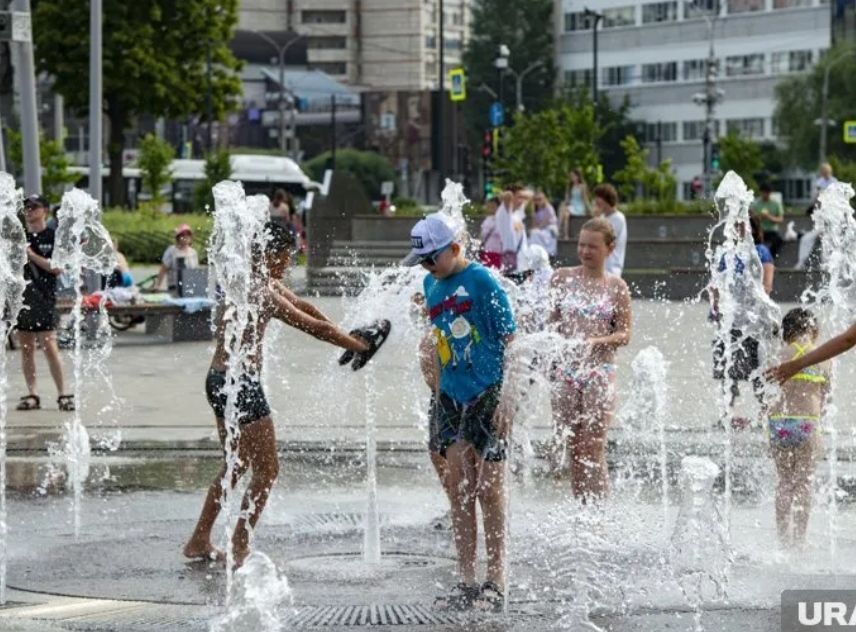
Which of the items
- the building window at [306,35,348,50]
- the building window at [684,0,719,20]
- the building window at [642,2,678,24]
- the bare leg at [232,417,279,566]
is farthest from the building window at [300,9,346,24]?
the bare leg at [232,417,279,566]

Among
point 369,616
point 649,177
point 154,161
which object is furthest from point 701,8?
point 369,616

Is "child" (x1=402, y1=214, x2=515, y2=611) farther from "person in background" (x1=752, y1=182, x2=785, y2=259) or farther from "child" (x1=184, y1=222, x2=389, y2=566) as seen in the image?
"person in background" (x1=752, y1=182, x2=785, y2=259)

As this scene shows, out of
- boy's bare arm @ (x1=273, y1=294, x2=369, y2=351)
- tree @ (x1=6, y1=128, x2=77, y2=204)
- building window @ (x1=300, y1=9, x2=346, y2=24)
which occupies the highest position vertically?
building window @ (x1=300, y1=9, x2=346, y2=24)

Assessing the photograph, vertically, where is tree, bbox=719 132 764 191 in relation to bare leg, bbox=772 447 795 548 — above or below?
above

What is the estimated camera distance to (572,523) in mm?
9398

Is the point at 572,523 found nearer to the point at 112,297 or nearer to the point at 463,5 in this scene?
the point at 112,297

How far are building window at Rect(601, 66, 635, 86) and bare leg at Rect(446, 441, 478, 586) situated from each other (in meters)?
102

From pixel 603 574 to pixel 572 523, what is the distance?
1330 mm

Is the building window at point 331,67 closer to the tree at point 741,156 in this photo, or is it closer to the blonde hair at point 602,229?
the tree at point 741,156

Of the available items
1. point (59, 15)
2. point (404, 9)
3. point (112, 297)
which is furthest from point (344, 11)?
point (112, 297)

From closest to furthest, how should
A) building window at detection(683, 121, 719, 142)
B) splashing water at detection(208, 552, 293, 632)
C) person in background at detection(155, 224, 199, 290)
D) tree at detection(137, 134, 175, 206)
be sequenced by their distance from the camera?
splashing water at detection(208, 552, 293, 632) < person in background at detection(155, 224, 199, 290) < tree at detection(137, 134, 175, 206) < building window at detection(683, 121, 719, 142)

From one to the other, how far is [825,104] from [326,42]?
6150 centimetres

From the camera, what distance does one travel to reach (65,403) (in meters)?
14.0

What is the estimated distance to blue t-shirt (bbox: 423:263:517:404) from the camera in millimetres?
7621
